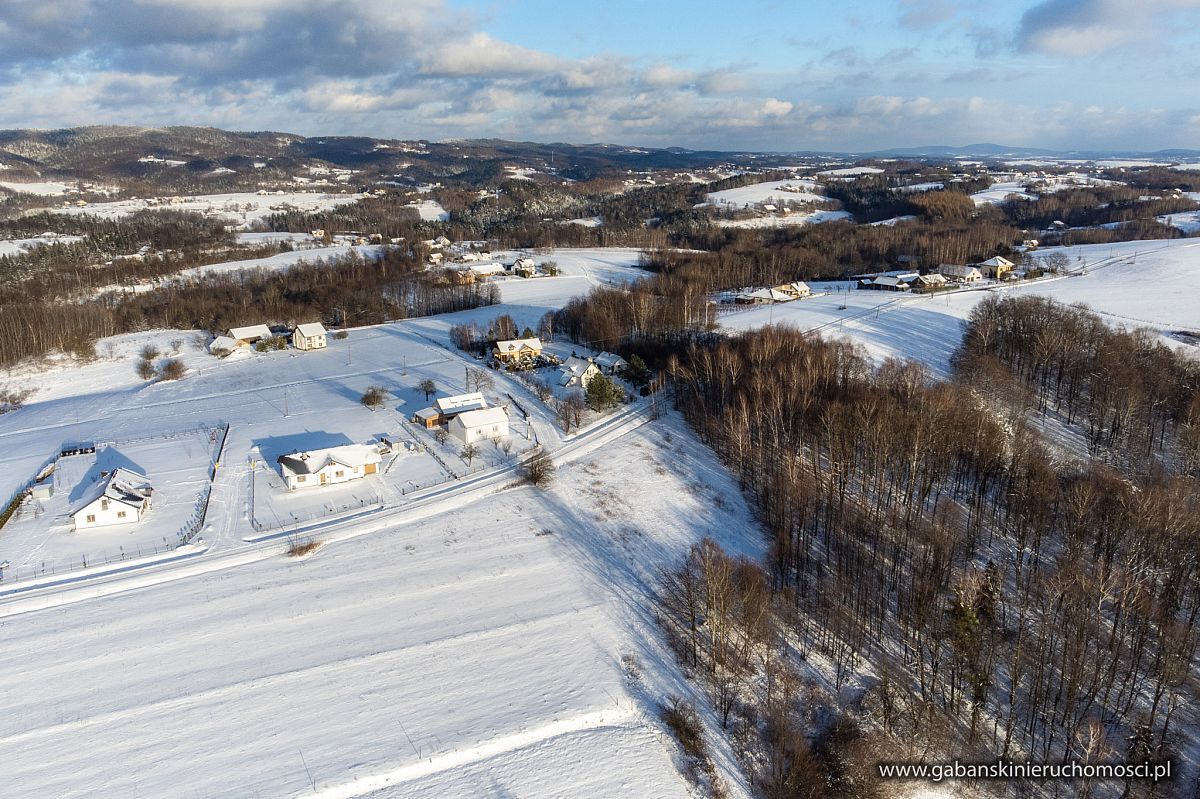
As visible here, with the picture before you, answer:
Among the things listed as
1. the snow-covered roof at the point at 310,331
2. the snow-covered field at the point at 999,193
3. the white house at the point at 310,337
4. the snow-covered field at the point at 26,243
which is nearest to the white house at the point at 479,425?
the white house at the point at 310,337

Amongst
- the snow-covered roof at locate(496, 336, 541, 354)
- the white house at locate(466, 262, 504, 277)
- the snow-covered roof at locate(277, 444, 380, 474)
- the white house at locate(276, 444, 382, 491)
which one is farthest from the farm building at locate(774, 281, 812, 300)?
the white house at locate(276, 444, 382, 491)

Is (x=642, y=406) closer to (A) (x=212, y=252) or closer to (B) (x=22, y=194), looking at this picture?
(A) (x=212, y=252)

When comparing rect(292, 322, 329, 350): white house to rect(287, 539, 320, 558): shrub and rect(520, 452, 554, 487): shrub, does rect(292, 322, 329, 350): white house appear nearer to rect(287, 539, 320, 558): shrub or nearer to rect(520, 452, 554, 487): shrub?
rect(520, 452, 554, 487): shrub

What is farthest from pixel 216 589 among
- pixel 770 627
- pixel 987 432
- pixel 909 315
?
pixel 909 315

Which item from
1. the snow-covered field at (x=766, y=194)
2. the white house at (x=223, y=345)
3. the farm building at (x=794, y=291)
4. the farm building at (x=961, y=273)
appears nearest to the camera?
the white house at (x=223, y=345)

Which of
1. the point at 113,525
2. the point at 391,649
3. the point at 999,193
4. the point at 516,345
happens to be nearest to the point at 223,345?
the point at 516,345

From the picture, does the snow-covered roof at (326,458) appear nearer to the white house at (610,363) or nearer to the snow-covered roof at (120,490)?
the snow-covered roof at (120,490)

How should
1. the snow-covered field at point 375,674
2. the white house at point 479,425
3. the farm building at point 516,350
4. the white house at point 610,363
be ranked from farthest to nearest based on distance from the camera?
the farm building at point 516,350 < the white house at point 610,363 < the white house at point 479,425 < the snow-covered field at point 375,674

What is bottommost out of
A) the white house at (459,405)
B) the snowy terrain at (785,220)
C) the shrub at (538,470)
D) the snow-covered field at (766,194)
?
the shrub at (538,470)
